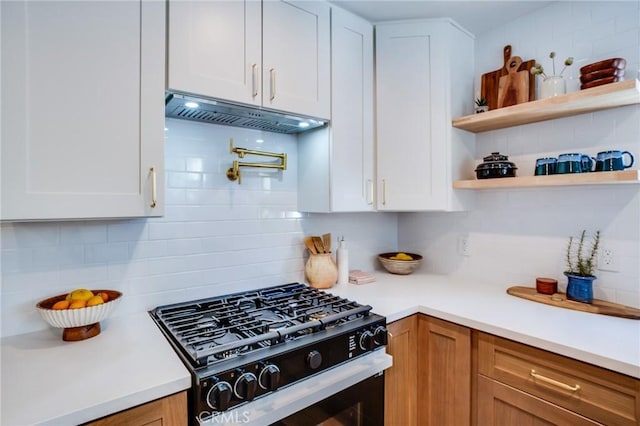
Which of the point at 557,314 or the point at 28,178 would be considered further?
the point at 557,314

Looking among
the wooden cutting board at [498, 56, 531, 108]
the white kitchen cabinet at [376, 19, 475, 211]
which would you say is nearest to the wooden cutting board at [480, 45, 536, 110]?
the wooden cutting board at [498, 56, 531, 108]

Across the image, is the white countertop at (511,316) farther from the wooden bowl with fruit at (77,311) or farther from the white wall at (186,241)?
the wooden bowl with fruit at (77,311)

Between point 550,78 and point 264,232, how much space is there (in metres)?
1.67

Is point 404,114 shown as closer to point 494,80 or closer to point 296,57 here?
point 494,80

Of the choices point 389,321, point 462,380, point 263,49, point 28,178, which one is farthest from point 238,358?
point 263,49

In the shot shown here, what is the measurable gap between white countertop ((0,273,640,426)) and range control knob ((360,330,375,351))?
165 millimetres

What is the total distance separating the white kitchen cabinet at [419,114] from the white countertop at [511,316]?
479 millimetres

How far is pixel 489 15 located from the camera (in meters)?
1.78

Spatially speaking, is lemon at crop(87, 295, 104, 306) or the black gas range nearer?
the black gas range

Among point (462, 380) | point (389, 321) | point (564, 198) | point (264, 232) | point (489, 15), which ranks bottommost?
point (462, 380)

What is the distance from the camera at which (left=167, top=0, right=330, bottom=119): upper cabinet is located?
1219mm

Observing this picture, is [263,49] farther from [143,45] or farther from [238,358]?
[238,358]

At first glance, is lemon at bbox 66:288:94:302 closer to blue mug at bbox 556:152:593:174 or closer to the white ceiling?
the white ceiling

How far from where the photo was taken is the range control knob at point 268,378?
3.26 feet
